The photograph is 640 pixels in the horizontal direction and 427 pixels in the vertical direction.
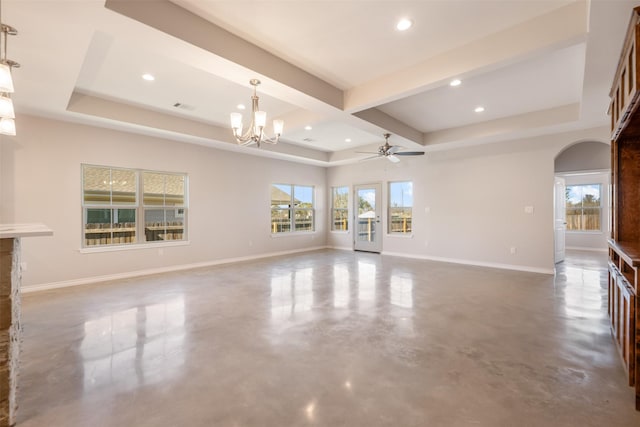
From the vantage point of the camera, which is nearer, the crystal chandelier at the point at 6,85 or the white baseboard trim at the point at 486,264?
the crystal chandelier at the point at 6,85

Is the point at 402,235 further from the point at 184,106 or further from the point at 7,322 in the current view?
the point at 7,322

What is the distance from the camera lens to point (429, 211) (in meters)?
7.46

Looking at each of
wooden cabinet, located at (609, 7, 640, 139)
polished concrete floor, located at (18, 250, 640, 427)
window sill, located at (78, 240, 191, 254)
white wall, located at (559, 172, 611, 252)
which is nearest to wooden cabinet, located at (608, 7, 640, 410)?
wooden cabinet, located at (609, 7, 640, 139)

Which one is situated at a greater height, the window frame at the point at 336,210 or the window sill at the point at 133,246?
the window frame at the point at 336,210

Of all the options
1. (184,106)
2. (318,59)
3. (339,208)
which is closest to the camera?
(318,59)

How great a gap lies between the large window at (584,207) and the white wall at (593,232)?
4.4 inches

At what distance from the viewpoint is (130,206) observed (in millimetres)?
5680

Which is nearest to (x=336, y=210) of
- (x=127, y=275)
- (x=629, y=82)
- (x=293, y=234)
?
(x=293, y=234)

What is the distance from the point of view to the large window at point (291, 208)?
8312 mm

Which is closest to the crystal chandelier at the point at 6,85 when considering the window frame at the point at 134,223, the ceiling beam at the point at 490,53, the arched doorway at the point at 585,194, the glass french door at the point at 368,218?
the window frame at the point at 134,223

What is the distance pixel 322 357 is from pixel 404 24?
10.5 ft

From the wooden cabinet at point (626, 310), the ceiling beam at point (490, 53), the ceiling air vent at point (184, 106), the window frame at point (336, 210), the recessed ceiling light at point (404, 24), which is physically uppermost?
the ceiling air vent at point (184, 106)

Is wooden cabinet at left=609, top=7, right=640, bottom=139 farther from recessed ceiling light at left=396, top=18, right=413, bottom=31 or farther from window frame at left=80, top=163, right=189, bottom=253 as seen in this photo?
window frame at left=80, top=163, right=189, bottom=253

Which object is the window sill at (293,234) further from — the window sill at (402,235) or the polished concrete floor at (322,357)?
the polished concrete floor at (322,357)
